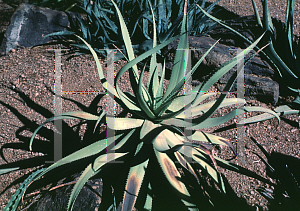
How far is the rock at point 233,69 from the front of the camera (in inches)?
64.6

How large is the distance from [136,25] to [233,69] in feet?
3.03

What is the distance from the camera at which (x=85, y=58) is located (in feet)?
6.53

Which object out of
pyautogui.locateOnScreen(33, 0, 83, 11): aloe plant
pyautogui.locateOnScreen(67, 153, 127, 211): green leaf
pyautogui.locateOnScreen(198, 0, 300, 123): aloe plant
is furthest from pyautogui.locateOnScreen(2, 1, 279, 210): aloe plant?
pyautogui.locateOnScreen(33, 0, 83, 11): aloe plant

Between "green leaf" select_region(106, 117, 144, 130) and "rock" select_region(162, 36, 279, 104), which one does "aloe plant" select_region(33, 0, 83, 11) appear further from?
"green leaf" select_region(106, 117, 144, 130)

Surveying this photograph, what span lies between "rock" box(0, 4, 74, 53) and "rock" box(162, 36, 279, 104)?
123cm

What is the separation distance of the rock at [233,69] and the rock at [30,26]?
1235 mm

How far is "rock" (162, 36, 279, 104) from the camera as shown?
5.39 feet

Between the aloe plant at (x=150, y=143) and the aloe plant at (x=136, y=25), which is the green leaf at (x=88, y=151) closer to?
the aloe plant at (x=150, y=143)

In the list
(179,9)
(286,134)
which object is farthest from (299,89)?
(179,9)

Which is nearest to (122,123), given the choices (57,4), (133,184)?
(133,184)

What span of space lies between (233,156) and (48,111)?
1.32m

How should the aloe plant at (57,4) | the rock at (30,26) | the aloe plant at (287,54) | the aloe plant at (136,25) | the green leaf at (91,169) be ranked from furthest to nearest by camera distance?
1. the aloe plant at (57,4)
2. the rock at (30,26)
3. the aloe plant at (136,25)
4. the aloe plant at (287,54)
5. the green leaf at (91,169)

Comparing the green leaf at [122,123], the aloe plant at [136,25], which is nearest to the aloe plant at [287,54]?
the aloe plant at [136,25]

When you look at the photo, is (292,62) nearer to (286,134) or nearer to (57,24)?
(286,134)
